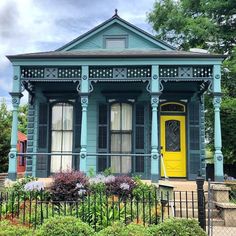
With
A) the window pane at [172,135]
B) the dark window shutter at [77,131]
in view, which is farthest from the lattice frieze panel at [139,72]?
the dark window shutter at [77,131]

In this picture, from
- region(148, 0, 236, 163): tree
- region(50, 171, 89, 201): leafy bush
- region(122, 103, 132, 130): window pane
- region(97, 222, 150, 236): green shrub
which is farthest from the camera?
region(148, 0, 236, 163): tree

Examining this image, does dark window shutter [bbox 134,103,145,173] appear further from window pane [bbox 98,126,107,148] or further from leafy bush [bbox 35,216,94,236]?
leafy bush [bbox 35,216,94,236]

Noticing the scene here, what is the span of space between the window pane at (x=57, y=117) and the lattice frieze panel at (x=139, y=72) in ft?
10.4

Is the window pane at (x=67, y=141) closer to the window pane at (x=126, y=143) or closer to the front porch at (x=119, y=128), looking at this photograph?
the front porch at (x=119, y=128)

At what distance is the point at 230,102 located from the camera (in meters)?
16.6

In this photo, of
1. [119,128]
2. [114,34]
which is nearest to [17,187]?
[119,128]

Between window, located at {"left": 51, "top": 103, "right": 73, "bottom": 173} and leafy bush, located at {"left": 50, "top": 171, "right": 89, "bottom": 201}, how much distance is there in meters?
3.21

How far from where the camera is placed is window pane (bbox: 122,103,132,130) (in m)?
13.2

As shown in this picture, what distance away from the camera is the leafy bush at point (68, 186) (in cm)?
952

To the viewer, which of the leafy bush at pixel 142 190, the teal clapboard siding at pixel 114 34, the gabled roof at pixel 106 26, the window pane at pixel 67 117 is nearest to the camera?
the leafy bush at pixel 142 190

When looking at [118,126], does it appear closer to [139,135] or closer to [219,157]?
[139,135]

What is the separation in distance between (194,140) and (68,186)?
210 inches

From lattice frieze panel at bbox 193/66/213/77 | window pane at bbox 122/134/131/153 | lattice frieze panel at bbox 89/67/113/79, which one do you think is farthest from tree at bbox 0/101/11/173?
lattice frieze panel at bbox 193/66/213/77

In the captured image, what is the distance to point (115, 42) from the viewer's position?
14477 millimetres
